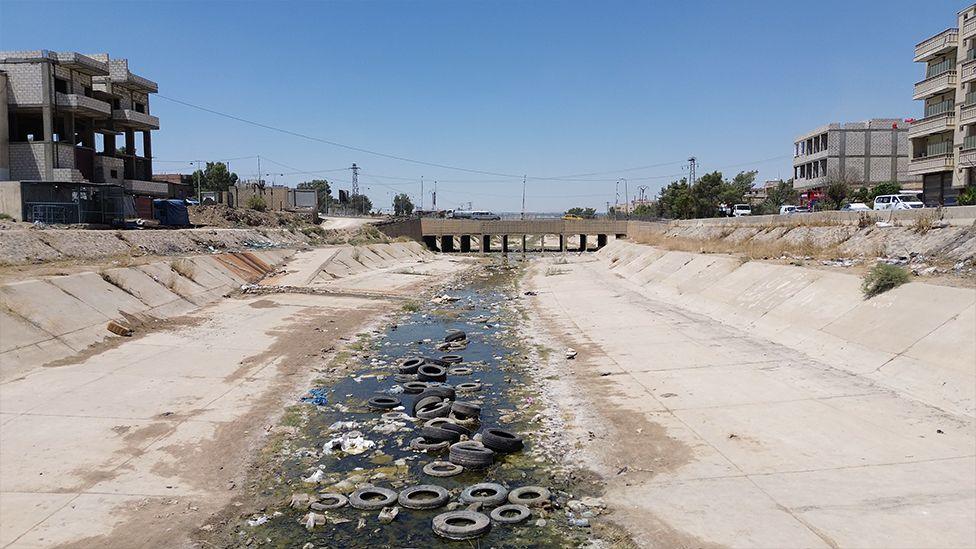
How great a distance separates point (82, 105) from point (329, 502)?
50428 millimetres

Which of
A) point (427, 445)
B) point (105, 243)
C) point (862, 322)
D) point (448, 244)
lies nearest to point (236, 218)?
point (105, 243)

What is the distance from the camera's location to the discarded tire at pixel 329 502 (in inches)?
343

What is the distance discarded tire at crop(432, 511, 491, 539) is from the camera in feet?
26.0

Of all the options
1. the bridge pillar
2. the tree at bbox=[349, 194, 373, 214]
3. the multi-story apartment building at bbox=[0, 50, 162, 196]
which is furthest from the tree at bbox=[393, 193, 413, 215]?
the multi-story apartment building at bbox=[0, 50, 162, 196]

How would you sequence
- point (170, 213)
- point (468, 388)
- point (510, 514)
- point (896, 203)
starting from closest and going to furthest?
point (510, 514) → point (468, 388) → point (896, 203) → point (170, 213)

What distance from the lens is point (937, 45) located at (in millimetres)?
49969

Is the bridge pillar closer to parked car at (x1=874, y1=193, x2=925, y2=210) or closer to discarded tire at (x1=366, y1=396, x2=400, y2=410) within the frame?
parked car at (x1=874, y1=193, x2=925, y2=210)

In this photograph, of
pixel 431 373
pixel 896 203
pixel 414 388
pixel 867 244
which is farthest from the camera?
pixel 896 203


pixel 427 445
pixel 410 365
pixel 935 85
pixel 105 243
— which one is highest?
pixel 935 85

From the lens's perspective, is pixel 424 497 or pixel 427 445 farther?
pixel 427 445

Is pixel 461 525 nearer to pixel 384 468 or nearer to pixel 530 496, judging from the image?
pixel 530 496

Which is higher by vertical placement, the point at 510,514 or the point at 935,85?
the point at 935,85

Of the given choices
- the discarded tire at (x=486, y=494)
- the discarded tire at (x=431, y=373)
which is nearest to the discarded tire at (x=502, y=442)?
the discarded tire at (x=486, y=494)

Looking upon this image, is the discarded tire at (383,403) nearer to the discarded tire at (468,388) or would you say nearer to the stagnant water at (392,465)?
the stagnant water at (392,465)
